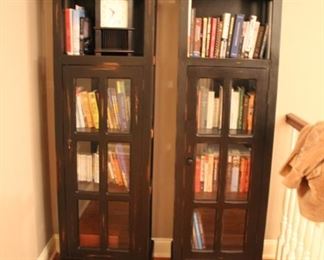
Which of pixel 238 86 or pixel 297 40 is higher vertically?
pixel 297 40

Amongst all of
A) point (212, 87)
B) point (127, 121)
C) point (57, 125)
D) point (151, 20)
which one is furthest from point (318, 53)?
point (57, 125)

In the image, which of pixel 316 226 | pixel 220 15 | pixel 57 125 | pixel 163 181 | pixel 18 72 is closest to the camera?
pixel 316 226

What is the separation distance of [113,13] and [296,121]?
1204 millimetres

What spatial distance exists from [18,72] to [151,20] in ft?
2.52

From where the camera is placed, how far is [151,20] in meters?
1.86

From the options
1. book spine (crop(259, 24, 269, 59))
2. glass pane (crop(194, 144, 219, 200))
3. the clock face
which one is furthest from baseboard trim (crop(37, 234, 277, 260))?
the clock face

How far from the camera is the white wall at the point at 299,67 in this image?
2.16m

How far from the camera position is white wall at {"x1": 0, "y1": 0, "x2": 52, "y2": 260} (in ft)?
5.53

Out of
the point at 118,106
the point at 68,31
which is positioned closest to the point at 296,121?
the point at 118,106

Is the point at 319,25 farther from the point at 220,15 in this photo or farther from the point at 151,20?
the point at 151,20

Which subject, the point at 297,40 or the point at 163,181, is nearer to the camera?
the point at 297,40

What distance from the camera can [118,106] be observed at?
199 centimetres

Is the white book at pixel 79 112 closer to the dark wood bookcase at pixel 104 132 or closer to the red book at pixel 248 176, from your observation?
the dark wood bookcase at pixel 104 132

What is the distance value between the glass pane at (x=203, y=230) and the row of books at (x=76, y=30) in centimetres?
122
